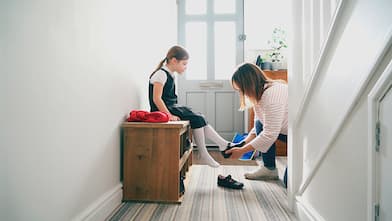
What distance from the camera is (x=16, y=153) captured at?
0.70m

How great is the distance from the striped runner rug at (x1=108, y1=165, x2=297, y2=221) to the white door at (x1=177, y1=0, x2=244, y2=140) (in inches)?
65.2

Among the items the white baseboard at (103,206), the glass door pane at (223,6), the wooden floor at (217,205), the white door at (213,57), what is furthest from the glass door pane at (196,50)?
the white baseboard at (103,206)

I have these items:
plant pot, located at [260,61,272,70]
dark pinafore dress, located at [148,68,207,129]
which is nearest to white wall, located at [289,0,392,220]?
dark pinafore dress, located at [148,68,207,129]

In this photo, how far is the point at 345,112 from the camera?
80cm

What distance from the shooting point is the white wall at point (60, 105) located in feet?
2.27

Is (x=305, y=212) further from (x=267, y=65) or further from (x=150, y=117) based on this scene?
(x=267, y=65)

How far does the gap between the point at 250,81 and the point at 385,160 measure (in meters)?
1.15

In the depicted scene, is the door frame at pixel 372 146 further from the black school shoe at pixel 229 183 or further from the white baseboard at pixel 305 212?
the black school shoe at pixel 229 183

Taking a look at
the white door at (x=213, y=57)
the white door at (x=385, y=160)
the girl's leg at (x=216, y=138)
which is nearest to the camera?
the white door at (x=385, y=160)

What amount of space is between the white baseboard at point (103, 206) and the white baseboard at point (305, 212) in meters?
0.89

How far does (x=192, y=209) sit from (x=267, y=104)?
769 mm

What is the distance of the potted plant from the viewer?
9.91 ft

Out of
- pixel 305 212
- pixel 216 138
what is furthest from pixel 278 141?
pixel 305 212

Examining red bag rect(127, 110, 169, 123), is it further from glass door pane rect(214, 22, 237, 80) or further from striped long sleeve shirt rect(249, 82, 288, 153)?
glass door pane rect(214, 22, 237, 80)
